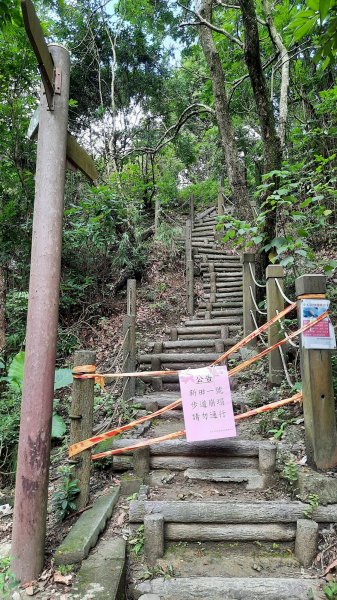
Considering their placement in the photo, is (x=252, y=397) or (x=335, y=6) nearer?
(x=335, y=6)

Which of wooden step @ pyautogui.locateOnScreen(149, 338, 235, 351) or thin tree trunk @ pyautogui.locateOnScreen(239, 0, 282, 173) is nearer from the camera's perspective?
thin tree trunk @ pyautogui.locateOnScreen(239, 0, 282, 173)

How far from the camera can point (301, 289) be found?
9.07 feet

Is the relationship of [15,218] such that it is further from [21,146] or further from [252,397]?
[252,397]

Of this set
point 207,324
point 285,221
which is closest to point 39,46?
point 285,221

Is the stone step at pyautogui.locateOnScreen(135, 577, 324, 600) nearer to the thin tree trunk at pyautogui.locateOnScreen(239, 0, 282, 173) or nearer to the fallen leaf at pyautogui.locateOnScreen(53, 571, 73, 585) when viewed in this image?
the fallen leaf at pyautogui.locateOnScreen(53, 571, 73, 585)

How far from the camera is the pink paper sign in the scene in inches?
109

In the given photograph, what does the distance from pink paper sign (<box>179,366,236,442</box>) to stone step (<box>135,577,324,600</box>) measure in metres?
0.89

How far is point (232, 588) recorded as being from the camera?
199 cm

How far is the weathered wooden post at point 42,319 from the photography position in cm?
197

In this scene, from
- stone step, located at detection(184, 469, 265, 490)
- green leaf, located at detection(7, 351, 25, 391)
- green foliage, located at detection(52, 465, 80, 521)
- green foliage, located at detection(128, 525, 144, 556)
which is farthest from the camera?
green leaf, located at detection(7, 351, 25, 391)

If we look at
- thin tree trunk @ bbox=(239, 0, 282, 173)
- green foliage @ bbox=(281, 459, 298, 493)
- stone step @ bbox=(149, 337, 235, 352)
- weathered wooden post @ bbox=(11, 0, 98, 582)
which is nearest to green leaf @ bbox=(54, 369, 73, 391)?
stone step @ bbox=(149, 337, 235, 352)

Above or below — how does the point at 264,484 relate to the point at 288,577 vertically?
above

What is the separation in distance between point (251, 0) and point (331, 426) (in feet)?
15.9

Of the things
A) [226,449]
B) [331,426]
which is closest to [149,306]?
[226,449]
